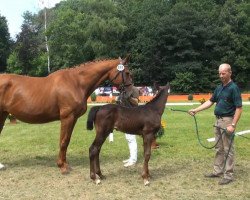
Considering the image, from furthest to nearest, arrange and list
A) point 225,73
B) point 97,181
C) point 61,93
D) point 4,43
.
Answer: point 4,43, point 61,93, point 97,181, point 225,73

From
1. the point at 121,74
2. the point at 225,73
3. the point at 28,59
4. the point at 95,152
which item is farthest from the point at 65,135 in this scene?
the point at 28,59

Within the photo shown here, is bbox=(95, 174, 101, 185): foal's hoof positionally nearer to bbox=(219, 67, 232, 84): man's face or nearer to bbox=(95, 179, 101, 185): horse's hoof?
bbox=(95, 179, 101, 185): horse's hoof

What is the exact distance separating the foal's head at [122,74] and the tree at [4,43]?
63.5 meters

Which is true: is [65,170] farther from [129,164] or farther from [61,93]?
[61,93]

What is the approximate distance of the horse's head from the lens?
8828mm

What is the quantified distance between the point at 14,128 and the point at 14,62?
49451 millimetres

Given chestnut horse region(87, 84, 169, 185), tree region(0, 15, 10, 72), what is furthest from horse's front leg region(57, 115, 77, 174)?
tree region(0, 15, 10, 72)

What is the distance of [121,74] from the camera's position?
8.84 m

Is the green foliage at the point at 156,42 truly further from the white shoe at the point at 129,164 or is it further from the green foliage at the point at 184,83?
the white shoe at the point at 129,164

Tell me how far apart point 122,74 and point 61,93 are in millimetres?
1412

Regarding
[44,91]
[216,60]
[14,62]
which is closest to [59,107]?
[44,91]

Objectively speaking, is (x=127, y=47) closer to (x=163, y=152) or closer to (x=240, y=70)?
(x=240, y=70)

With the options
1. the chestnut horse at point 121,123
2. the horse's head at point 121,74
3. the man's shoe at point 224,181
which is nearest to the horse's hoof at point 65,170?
the chestnut horse at point 121,123

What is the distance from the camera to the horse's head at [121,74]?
883 centimetres
